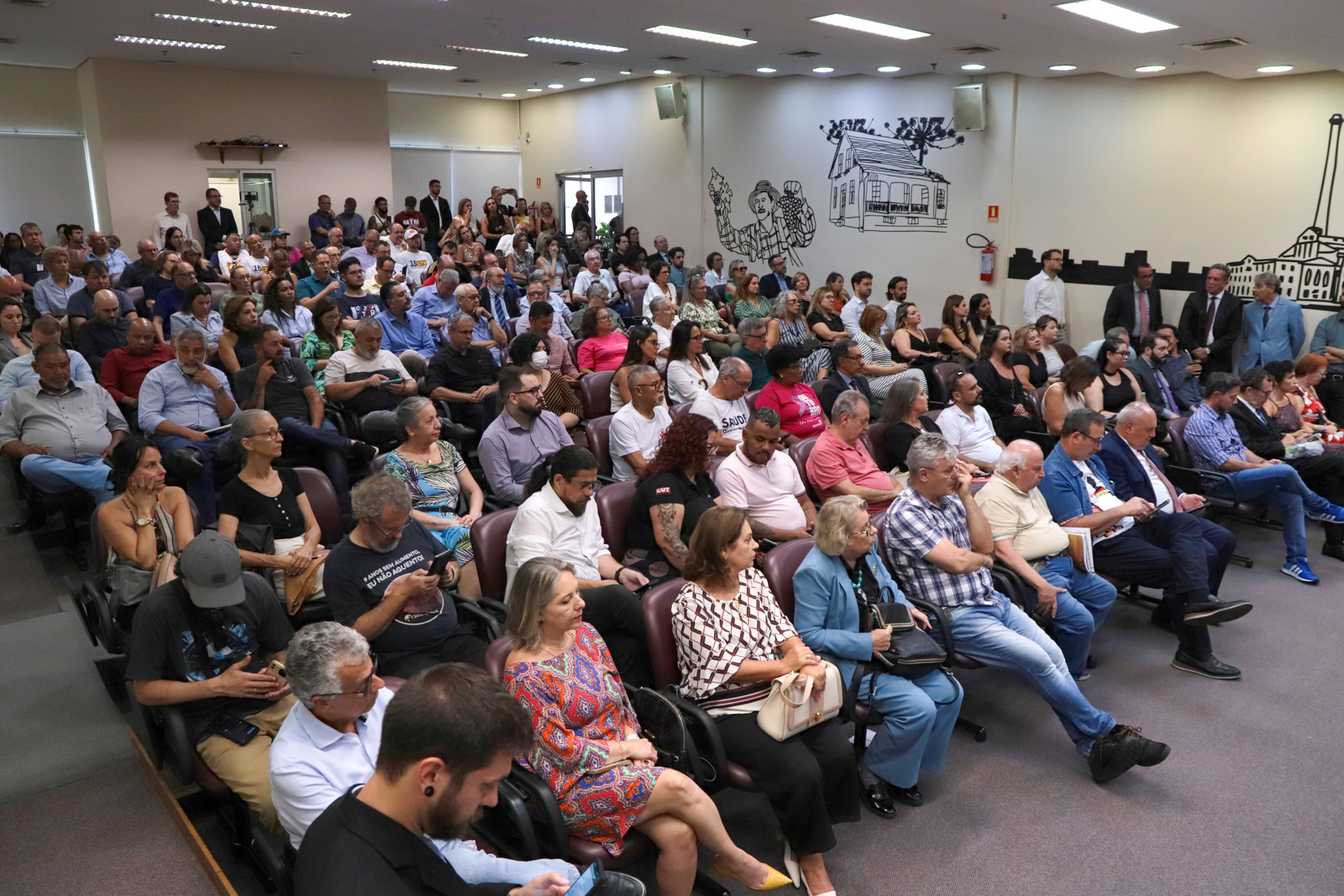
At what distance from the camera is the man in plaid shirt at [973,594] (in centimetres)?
350

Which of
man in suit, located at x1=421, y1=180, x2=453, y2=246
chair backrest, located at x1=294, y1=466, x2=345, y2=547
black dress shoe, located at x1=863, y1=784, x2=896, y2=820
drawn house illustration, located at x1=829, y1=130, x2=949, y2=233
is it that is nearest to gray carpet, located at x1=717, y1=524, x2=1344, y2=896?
black dress shoe, located at x1=863, y1=784, x2=896, y2=820

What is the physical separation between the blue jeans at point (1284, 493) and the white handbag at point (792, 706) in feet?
13.0

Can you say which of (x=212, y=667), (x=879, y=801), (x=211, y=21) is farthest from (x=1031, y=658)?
(x=211, y=21)

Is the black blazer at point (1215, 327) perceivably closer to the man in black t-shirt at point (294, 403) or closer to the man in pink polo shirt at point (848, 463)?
the man in pink polo shirt at point (848, 463)

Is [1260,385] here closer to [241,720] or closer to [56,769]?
[241,720]

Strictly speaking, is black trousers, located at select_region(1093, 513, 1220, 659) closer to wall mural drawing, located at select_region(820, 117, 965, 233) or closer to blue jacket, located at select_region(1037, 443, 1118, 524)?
blue jacket, located at select_region(1037, 443, 1118, 524)

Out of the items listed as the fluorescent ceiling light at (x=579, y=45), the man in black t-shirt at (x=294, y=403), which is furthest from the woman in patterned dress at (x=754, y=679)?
the fluorescent ceiling light at (x=579, y=45)

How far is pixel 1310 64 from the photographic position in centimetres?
827

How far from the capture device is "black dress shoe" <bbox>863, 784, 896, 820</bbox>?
129 inches

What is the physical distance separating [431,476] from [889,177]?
9.18 metres

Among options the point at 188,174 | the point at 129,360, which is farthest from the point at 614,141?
the point at 129,360

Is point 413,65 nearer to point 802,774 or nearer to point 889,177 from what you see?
point 889,177

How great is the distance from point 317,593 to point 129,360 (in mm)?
2954

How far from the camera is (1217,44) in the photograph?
293 inches
